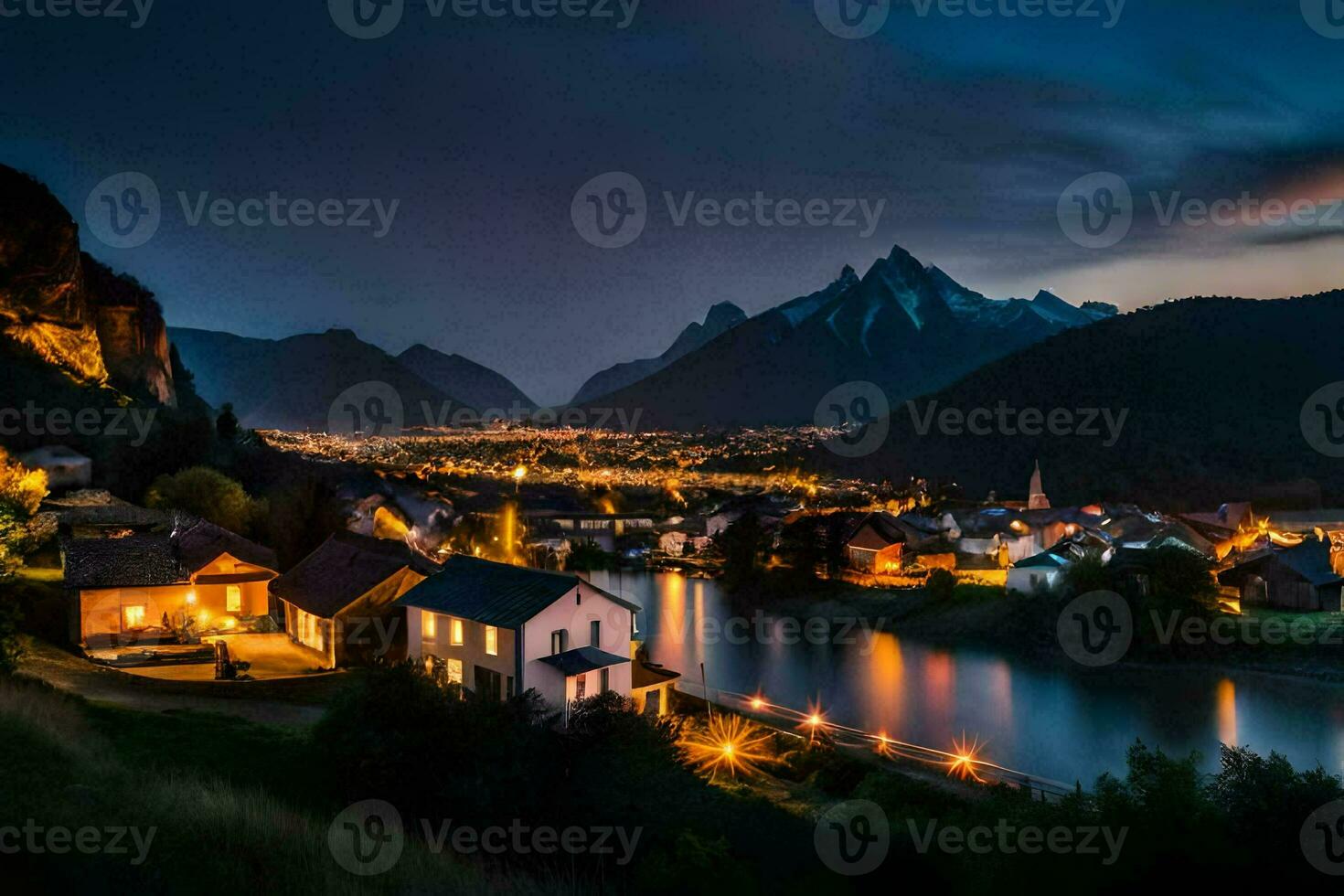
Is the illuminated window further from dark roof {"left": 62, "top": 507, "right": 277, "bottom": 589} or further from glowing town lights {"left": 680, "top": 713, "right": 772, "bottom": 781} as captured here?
glowing town lights {"left": 680, "top": 713, "right": 772, "bottom": 781}

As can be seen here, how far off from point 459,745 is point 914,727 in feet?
47.5

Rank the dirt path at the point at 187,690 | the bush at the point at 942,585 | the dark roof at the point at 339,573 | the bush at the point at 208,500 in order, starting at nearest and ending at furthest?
the dirt path at the point at 187,690 → the dark roof at the point at 339,573 → the bush at the point at 208,500 → the bush at the point at 942,585

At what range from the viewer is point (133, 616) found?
15.5 metres

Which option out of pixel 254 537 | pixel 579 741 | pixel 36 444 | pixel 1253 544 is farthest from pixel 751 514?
pixel 579 741

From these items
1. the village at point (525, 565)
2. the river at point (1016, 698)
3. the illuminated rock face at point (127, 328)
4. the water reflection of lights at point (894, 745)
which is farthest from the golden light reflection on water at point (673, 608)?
the illuminated rock face at point (127, 328)

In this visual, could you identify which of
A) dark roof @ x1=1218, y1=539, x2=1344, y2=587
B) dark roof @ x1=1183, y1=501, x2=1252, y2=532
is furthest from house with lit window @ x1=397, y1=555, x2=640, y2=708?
Answer: dark roof @ x1=1183, y1=501, x2=1252, y2=532

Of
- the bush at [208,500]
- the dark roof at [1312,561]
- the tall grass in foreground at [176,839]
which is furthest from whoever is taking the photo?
the dark roof at [1312,561]

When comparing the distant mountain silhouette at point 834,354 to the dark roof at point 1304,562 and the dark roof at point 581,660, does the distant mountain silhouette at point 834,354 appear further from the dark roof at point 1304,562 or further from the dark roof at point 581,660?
the dark roof at point 581,660

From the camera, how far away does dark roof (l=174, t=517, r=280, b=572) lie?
1666 cm

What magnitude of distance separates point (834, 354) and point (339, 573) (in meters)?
158

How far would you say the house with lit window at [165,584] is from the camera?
1495 centimetres

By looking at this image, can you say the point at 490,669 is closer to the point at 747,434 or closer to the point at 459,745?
the point at 459,745

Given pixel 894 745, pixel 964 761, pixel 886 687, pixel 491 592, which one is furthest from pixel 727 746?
pixel 886 687

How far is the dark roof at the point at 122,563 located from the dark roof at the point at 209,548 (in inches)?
11.2
